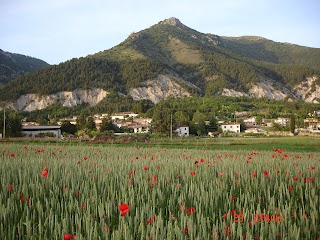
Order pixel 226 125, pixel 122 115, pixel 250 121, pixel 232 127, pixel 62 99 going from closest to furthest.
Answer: pixel 232 127 → pixel 226 125 → pixel 250 121 → pixel 122 115 → pixel 62 99

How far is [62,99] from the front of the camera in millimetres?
178250

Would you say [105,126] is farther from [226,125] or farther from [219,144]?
[219,144]

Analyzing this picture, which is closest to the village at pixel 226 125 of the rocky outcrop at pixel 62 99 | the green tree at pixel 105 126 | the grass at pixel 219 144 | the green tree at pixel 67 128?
the green tree at pixel 105 126

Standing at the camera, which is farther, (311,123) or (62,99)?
(62,99)

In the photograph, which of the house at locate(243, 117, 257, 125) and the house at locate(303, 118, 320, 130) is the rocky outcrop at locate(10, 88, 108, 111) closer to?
the house at locate(243, 117, 257, 125)

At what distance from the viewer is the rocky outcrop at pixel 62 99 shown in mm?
170150

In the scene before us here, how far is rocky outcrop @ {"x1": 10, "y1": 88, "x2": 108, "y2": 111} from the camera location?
170150 millimetres

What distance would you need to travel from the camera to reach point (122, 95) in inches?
7598

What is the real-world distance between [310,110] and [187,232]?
18669 cm

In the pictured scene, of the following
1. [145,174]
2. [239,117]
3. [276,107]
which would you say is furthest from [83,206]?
[276,107]

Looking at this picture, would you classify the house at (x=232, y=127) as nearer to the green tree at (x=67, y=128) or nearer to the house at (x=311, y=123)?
the house at (x=311, y=123)

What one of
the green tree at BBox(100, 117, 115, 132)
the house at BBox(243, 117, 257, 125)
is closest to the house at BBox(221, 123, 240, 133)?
the house at BBox(243, 117, 257, 125)

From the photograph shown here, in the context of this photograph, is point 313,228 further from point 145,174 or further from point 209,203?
point 145,174

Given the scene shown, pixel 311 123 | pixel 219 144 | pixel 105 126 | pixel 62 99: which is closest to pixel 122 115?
pixel 62 99
